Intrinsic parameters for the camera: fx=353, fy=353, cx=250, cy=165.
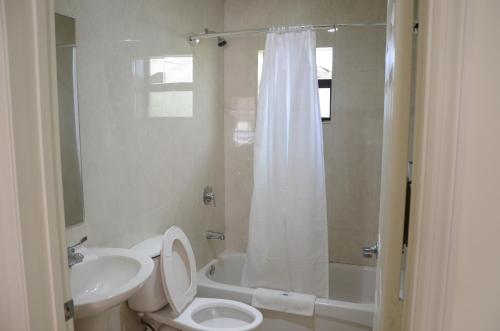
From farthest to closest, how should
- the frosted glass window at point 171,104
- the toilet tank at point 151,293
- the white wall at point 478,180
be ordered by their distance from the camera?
the frosted glass window at point 171,104 < the toilet tank at point 151,293 < the white wall at point 478,180

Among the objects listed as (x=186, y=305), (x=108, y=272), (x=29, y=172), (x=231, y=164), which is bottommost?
(x=186, y=305)

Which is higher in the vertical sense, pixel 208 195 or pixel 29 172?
pixel 29 172

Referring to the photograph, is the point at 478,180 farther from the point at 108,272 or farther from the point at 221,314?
the point at 221,314

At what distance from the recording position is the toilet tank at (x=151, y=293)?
75.5 inches

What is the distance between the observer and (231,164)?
324cm

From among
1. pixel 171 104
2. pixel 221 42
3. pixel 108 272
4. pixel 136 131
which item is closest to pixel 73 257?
pixel 108 272

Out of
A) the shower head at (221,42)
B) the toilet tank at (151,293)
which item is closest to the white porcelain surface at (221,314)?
the toilet tank at (151,293)

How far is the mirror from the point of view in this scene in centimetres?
156

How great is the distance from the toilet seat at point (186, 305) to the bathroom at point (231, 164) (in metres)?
0.01

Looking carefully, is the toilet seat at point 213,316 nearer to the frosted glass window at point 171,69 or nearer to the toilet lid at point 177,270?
the toilet lid at point 177,270

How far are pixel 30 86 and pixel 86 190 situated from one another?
1.04 meters

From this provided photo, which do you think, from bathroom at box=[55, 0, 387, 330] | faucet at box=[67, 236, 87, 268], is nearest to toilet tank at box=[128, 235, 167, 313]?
bathroom at box=[55, 0, 387, 330]

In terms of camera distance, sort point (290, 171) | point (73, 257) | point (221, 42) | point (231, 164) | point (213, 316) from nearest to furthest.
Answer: point (73, 257)
point (213, 316)
point (290, 171)
point (221, 42)
point (231, 164)

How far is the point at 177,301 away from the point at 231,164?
1.50 m
